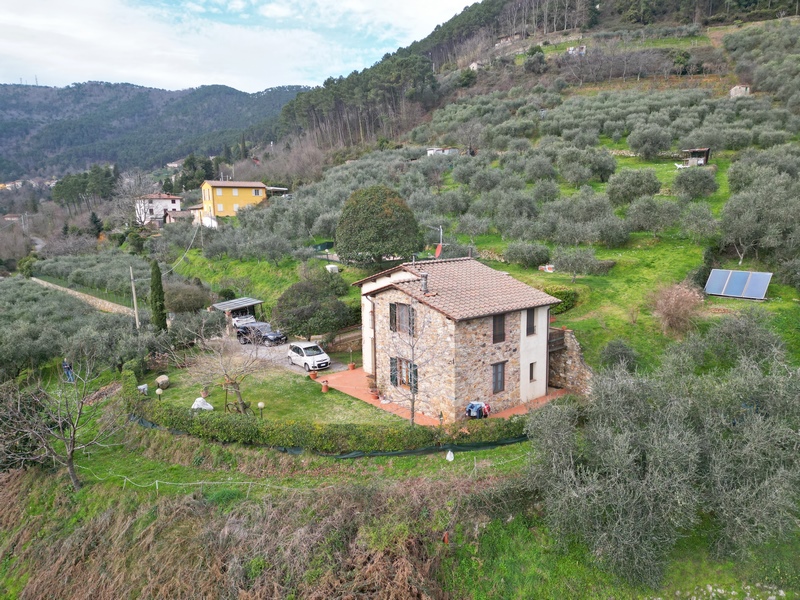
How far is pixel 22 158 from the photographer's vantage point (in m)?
189

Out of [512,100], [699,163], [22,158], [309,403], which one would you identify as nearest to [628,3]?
[512,100]

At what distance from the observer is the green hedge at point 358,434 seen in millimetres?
17906

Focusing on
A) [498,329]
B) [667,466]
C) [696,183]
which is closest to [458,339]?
[498,329]

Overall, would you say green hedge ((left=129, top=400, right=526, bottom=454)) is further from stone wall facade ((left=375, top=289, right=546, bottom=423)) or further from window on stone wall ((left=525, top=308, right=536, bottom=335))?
window on stone wall ((left=525, top=308, right=536, bottom=335))

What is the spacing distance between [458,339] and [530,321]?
3.97 m

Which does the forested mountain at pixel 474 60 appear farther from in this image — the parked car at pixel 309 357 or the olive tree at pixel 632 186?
the parked car at pixel 309 357

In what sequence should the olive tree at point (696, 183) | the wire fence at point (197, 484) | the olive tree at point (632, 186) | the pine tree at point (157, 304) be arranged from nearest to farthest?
1. the wire fence at point (197, 484)
2. the pine tree at point (157, 304)
3. the olive tree at point (696, 183)
4. the olive tree at point (632, 186)

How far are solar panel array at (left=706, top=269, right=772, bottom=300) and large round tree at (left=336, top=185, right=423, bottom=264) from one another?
61.7 ft

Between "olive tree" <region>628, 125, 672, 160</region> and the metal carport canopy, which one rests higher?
"olive tree" <region>628, 125, 672, 160</region>

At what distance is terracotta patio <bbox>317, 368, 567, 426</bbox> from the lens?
21141 millimetres

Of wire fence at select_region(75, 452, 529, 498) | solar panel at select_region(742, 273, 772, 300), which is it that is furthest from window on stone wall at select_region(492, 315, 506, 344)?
solar panel at select_region(742, 273, 772, 300)

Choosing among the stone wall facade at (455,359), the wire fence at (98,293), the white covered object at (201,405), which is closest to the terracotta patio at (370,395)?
the stone wall facade at (455,359)

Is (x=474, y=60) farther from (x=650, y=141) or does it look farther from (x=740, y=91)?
(x=650, y=141)

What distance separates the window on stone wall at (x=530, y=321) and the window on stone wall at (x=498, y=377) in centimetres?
185
